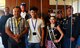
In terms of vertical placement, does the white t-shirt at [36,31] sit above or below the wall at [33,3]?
below

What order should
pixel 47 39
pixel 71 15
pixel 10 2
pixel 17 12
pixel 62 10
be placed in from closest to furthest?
pixel 17 12, pixel 71 15, pixel 47 39, pixel 62 10, pixel 10 2

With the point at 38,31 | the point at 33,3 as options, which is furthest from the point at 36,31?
the point at 33,3

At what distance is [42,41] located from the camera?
208 centimetres

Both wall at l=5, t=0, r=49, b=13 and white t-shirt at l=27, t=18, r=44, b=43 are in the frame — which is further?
wall at l=5, t=0, r=49, b=13

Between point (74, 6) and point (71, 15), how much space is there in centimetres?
22

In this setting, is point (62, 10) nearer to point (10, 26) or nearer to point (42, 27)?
point (42, 27)

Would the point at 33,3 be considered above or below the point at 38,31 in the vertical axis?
above

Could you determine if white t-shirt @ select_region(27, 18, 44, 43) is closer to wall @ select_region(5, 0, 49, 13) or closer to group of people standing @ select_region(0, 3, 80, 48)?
group of people standing @ select_region(0, 3, 80, 48)

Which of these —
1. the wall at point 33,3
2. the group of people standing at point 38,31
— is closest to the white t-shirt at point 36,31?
the group of people standing at point 38,31

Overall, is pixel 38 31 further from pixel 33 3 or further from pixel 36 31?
pixel 33 3

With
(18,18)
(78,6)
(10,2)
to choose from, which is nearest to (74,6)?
(78,6)

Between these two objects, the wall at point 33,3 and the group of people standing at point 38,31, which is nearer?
the group of people standing at point 38,31

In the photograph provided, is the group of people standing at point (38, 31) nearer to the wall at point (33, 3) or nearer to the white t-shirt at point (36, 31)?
the white t-shirt at point (36, 31)

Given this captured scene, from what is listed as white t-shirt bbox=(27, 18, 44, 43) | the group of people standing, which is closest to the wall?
the group of people standing
